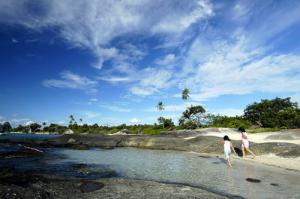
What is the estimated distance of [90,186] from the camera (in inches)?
581

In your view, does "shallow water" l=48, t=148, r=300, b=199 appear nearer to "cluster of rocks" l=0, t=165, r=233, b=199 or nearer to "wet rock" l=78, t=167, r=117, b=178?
"wet rock" l=78, t=167, r=117, b=178

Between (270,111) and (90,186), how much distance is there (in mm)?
91205

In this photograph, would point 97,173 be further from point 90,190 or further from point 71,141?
point 71,141

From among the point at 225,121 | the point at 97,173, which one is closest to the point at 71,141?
the point at 97,173

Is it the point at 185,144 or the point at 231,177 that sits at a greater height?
the point at 185,144

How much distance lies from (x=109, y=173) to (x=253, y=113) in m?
86.9

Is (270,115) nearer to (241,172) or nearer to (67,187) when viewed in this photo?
(241,172)

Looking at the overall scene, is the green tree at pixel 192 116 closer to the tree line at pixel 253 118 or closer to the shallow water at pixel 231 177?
the tree line at pixel 253 118

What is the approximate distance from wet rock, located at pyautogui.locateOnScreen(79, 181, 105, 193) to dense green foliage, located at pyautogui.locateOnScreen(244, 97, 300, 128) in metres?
79.4

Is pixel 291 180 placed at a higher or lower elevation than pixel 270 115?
lower

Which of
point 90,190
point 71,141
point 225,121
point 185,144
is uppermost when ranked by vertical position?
point 225,121

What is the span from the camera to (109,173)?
21.5 metres

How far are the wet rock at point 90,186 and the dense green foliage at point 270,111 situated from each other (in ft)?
260

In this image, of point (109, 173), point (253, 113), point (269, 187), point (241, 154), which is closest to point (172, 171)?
point (109, 173)
